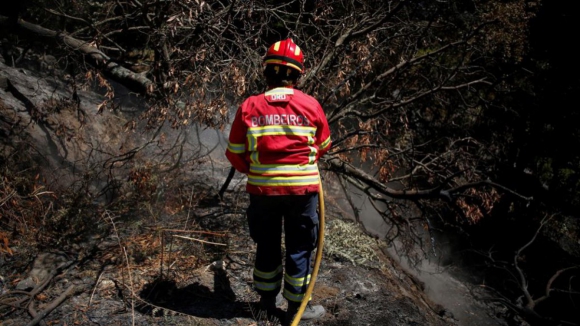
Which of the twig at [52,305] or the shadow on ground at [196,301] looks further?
the shadow on ground at [196,301]

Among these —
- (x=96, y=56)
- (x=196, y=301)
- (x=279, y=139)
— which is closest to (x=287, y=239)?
(x=279, y=139)

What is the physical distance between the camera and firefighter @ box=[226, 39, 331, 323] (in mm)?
2520

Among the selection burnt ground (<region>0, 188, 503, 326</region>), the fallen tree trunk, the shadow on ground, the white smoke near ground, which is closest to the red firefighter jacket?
burnt ground (<region>0, 188, 503, 326</region>)

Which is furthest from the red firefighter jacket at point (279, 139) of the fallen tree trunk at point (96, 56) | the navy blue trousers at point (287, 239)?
the fallen tree trunk at point (96, 56)

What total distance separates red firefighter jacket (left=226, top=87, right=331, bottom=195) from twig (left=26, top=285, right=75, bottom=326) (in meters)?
1.63

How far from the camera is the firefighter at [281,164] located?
2520mm

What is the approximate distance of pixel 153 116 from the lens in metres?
4.14

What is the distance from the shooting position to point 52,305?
2.75 m

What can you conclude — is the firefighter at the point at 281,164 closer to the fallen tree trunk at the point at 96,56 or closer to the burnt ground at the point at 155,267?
the burnt ground at the point at 155,267

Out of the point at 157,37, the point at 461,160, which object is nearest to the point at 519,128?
the point at 461,160

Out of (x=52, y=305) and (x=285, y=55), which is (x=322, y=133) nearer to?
(x=285, y=55)

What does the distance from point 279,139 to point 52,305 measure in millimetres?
2020

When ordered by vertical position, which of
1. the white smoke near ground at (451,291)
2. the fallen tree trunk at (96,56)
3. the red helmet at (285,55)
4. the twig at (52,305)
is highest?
the fallen tree trunk at (96,56)

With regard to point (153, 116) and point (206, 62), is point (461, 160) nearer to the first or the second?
point (206, 62)
